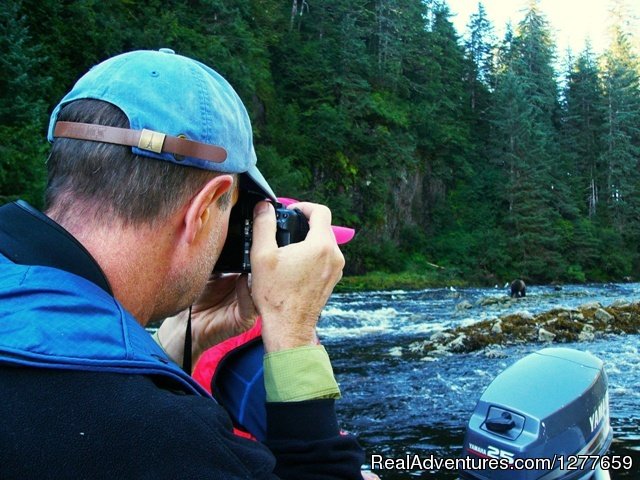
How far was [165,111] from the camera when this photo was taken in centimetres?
90

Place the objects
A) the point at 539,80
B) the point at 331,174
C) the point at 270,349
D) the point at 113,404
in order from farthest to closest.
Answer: the point at 539,80, the point at 331,174, the point at 270,349, the point at 113,404

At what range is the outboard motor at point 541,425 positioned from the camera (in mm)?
2182

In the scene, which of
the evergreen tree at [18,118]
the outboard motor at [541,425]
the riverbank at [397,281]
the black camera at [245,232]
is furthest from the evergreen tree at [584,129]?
the black camera at [245,232]

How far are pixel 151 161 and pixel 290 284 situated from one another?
→ 14.3 inches

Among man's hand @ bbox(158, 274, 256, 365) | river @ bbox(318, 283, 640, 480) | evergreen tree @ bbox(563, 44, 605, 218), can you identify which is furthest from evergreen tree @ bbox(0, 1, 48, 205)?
evergreen tree @ bbox(563, 44, 605, 218)

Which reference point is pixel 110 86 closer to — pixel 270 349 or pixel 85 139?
pixel 85 139

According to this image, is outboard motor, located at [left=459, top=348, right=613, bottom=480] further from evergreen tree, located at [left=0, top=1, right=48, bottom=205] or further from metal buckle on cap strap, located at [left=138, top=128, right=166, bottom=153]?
evergreen tree, located at [left=0, top=1, right=48, bottom=205]

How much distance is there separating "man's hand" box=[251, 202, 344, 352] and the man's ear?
182 millimetres

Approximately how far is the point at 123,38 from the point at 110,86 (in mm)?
16171

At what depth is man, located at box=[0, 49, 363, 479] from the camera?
633 millimetres

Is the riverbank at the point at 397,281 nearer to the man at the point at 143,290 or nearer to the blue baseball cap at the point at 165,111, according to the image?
the man at the point at 143,290

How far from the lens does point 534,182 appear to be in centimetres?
3572

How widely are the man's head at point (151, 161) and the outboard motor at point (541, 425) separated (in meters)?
1.77

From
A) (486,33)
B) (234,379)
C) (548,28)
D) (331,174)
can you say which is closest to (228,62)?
(331,174)
